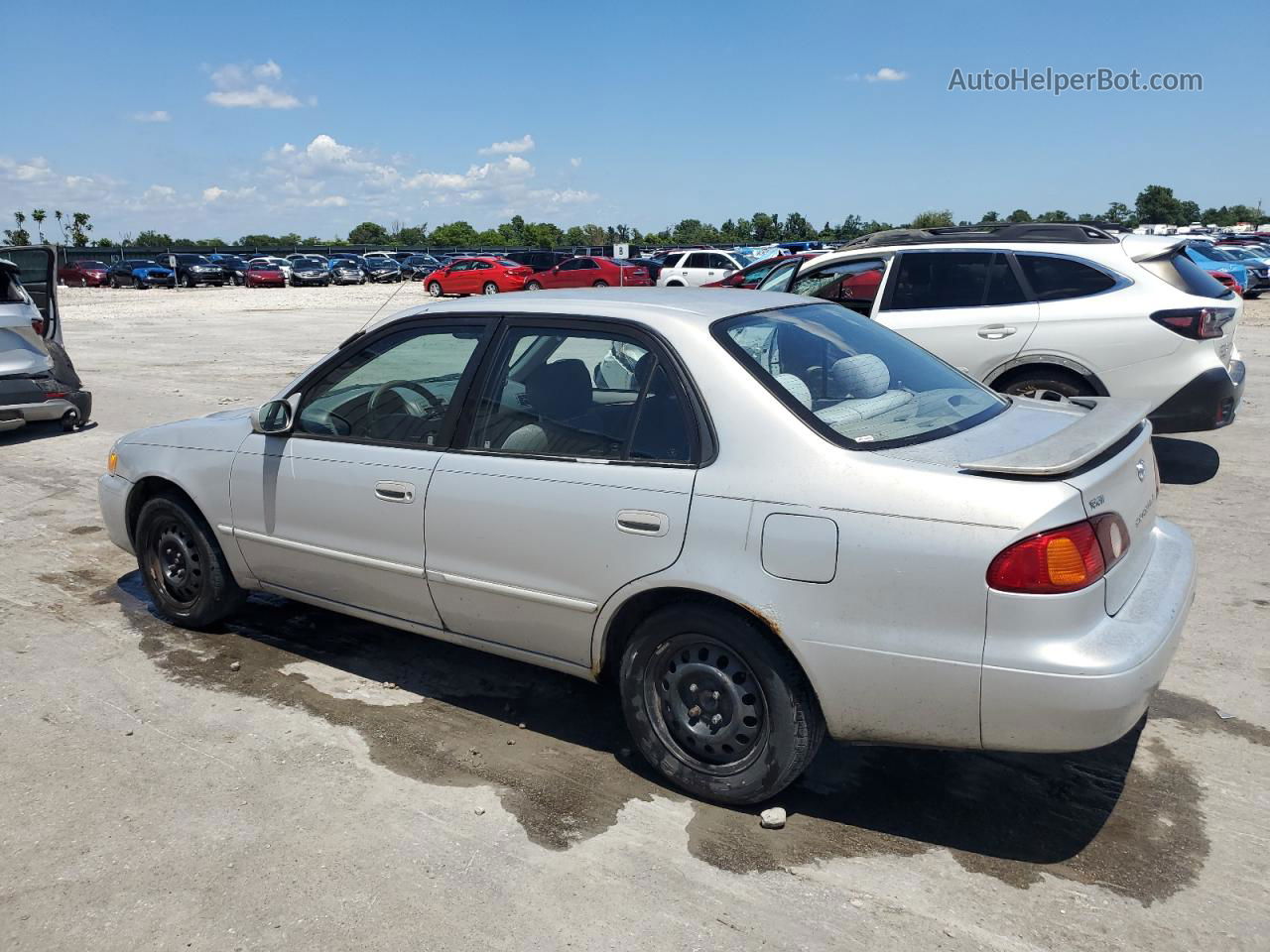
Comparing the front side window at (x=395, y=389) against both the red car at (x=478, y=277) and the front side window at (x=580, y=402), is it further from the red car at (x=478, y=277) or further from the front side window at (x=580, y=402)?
the red car at (x=478, y=277)

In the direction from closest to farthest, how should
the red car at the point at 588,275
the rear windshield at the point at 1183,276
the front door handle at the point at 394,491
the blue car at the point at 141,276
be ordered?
the front door handle at the point at 394,491 < the rear windshield at the point at 1183,276 < the red car at the point at 588,275 < the blue car at the point at 141,276

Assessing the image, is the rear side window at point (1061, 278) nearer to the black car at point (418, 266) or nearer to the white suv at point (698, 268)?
the white suv at point (698, 268)

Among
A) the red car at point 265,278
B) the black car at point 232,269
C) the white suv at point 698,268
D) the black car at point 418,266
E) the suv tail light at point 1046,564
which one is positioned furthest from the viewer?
the black car at point 418,266

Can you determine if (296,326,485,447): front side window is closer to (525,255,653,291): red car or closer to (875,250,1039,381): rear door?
(875,250,1039,381): rear door

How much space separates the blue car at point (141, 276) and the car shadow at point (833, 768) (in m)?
50.5

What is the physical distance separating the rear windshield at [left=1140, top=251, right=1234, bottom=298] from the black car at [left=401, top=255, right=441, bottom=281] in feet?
165

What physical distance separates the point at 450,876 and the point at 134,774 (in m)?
1.40

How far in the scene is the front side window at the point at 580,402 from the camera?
3.50m

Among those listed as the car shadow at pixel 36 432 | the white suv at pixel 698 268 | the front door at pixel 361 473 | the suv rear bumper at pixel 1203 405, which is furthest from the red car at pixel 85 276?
the suv rear bumper at pixel 1203 405

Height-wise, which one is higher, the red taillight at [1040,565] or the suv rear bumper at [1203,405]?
the red taillight at [1040,565]

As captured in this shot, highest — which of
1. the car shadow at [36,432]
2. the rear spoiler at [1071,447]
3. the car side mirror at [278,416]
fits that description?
the rear spoiler at [1071,447]

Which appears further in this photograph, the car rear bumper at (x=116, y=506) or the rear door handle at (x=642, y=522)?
the car rear bumper at (x=116, y=506)

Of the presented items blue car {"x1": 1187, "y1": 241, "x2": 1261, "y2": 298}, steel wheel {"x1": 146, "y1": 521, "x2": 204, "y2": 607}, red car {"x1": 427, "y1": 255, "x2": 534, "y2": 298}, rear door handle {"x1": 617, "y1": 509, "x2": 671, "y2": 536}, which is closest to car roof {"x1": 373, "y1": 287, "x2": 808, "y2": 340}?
rear door handle {"x1": 617, "y1": 509, "x2": 671, "y2": 536}

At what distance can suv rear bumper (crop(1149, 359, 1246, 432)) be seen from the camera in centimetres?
698
